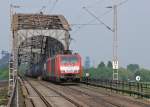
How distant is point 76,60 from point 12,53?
1712cm

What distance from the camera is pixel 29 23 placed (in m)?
110

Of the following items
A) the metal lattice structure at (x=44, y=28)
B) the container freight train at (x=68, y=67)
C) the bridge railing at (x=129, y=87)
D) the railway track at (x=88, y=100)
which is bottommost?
the railway track at (x=88, y=100)

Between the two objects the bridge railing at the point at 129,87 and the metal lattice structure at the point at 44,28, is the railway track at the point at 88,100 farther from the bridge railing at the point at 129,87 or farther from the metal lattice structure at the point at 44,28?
the metal lattice structure at the point at 44,28

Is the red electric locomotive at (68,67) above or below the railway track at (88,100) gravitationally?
above

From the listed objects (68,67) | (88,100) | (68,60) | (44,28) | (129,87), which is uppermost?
(44,28)

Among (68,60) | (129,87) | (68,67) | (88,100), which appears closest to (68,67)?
(68,67)

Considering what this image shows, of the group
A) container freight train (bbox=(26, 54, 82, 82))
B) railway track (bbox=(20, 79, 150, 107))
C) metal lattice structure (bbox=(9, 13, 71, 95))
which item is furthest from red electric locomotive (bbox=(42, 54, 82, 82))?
metal lattice structure (bbox=(9, 13, 71, 95))

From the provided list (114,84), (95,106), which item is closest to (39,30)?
(114,84)

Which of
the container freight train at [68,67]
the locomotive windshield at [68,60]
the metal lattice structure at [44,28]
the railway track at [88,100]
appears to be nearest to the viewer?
the railway track at [88,100]

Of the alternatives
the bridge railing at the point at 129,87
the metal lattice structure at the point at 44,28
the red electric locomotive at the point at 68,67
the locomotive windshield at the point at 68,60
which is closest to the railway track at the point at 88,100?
the bridge railing at the point at 129,87

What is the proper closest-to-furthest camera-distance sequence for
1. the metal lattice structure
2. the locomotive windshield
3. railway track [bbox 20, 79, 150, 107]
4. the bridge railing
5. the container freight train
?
railway track [bbox 20, 79, 150, 107]
the bridge railing
the container freight train
the locomotive windshield
the metal lattice structure

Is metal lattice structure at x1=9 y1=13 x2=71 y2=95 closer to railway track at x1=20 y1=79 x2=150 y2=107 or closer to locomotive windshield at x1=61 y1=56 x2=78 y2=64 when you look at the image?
locomotive windshield at x1=61 y1=56 x2=78 y2=64

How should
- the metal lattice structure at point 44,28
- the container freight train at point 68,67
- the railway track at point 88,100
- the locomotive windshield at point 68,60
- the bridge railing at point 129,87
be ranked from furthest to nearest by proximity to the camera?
the metal lattice structure at point 44,28, the locomotive windshield at point 68,60, the container freight train at point 68,67, the bridge railing at point 129,87, the railway track at point 88,100

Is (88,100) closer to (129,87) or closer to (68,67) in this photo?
(129,87)
